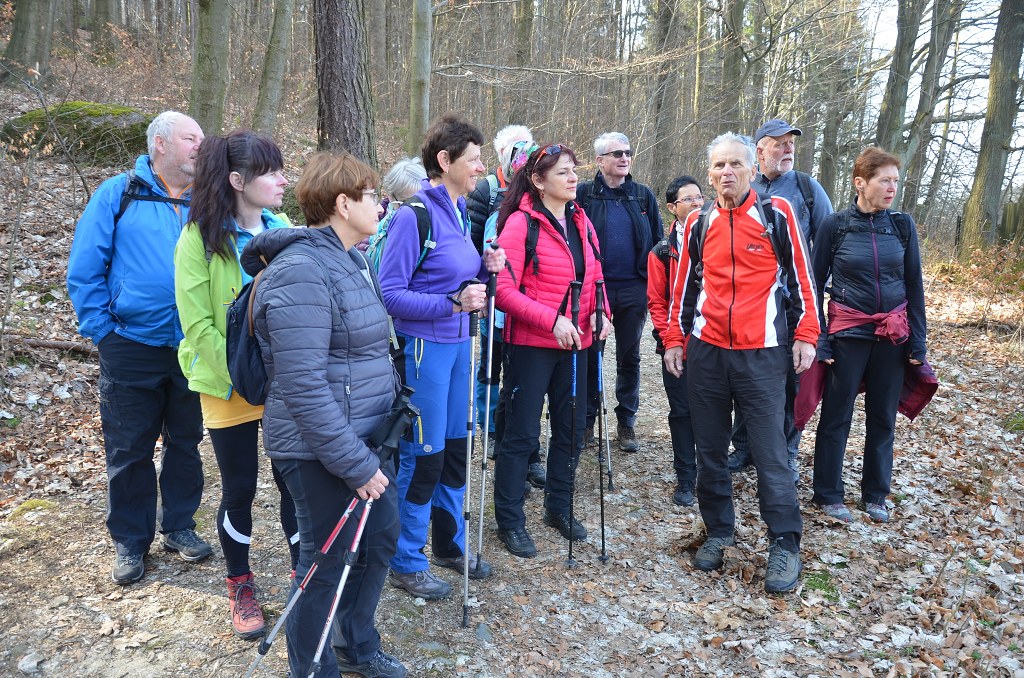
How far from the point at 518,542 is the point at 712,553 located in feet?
4.02

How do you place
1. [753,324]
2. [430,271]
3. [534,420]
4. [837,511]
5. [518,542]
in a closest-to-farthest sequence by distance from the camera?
1. [430,271]
2. [753,324]
3. [534,420]
4. [518,542]
5. [837,511]

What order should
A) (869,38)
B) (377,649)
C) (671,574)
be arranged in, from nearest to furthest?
(377,649) → (671,574) → (869,38)

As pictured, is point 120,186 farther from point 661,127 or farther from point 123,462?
point 661,127

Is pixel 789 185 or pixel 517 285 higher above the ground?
pixel 789 185

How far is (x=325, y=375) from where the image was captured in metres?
2.55

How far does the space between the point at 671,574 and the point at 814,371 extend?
1.82 m

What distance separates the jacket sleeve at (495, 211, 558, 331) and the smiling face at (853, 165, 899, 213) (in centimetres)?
231

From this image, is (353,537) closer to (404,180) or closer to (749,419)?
(749,419)

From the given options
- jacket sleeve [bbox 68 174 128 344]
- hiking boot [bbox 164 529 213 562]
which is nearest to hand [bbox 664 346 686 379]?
hiking boot [bbox 164 529 213 562]

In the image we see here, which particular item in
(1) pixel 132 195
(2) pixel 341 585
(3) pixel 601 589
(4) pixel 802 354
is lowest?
(3) pixel 601 589

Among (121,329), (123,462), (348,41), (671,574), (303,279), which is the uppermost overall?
(348,41)

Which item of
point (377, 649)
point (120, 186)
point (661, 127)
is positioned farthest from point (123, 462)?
point (661, 127)

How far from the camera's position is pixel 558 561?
4461 millimetres

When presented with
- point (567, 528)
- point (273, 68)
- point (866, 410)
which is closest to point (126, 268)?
point (567, 528)
